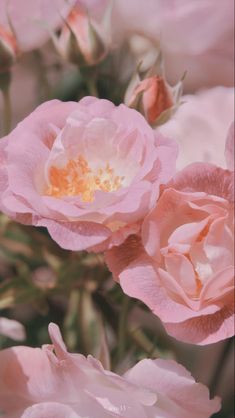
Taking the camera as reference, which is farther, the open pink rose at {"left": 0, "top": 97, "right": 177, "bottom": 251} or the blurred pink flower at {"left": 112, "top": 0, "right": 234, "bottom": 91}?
the blurred pink flower at {"left": 112, "top": 0, "right": 234, "bottom": 91}

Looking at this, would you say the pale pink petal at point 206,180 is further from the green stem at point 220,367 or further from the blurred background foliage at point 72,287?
the green stem at point 220,367

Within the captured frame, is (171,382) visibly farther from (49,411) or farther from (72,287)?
(72,287)

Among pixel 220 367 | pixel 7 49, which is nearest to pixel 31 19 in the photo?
pixel 7 49

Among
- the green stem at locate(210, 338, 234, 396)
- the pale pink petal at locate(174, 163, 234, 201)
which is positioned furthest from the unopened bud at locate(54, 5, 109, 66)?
the green stem at locate(210, 338, 234, 396)

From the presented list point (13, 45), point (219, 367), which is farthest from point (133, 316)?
point (13, 45)

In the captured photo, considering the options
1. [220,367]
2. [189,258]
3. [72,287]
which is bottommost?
[220,367]

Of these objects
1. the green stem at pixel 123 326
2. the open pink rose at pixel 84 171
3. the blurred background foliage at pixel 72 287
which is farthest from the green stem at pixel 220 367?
the open pink rose at pixel 84 171

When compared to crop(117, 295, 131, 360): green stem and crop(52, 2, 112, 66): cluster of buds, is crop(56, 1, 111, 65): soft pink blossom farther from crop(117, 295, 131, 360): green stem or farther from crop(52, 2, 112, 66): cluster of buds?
crop(117, 295, 131, 360): green stem
